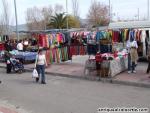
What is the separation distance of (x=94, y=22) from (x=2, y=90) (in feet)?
165

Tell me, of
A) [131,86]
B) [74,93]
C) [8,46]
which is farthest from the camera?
[8,46]

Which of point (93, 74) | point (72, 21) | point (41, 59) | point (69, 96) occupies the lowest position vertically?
point (69, 96)

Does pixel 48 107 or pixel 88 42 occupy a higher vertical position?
pixel 88 42

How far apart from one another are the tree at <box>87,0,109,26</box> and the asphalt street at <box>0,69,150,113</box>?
48.9 meters

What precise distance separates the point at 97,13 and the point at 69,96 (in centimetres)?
5450

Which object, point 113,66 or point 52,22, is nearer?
point 113,66

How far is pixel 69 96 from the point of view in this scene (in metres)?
11.5

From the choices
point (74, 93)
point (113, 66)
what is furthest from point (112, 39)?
point (74, 93)

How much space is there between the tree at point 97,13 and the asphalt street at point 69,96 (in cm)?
4889

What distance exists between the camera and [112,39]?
64.7 feet

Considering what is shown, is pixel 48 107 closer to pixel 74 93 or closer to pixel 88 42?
pixel 74 93

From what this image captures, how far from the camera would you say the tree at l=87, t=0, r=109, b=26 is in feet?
208

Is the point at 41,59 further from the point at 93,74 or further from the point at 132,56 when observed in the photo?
the point at 132,56

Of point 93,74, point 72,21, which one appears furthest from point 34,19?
point 93,74
